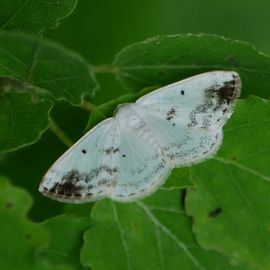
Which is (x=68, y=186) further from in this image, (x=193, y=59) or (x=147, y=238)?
(x=193, y=59)

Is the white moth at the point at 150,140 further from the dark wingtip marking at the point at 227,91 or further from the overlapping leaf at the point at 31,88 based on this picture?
the overlapping leaf at the point at 31,88

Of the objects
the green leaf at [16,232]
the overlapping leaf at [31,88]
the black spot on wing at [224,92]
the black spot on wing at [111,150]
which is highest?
the overlapping leaf at [31,88]

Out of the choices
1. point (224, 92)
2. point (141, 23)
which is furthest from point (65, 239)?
point (141, 23)

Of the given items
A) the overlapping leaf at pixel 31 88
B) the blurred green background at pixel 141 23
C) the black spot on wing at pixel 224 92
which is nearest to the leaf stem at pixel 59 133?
the overlapping leaf at pixel 31 88

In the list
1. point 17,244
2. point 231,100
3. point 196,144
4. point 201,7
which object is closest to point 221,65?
point 231,100

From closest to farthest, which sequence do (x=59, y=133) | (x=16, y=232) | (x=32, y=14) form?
(x=16, y=232) → (x=32, y=14) → (x=59, y=133)
